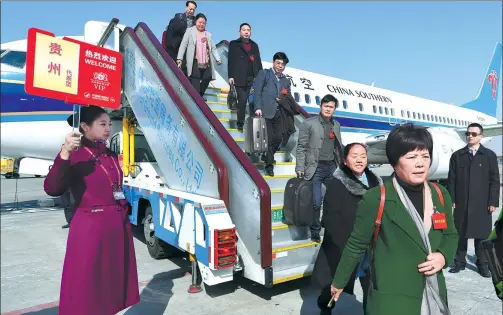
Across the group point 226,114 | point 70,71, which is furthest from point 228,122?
point 70,71

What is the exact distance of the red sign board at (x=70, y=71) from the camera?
3.72m

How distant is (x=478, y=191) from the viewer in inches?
201

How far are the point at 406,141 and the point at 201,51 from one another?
5.05 metres

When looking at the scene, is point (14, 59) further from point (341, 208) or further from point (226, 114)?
point (341, 208)

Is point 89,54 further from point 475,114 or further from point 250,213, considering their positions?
point 475,114

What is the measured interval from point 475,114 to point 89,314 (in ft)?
94.0

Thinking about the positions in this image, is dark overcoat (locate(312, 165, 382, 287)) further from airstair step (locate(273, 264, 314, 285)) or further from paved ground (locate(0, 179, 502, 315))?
paved ground (locate(0, 179, 502, 315))

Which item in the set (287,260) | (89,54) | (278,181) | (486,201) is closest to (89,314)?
(287,260)

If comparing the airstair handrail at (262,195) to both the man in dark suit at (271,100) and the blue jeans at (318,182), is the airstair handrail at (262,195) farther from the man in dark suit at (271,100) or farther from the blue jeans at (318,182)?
the man in dark suit at (271,100)

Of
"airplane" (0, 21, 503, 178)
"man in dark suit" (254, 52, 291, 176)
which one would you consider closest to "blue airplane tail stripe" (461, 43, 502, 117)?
"airplane" (0, 21, 503, 178)

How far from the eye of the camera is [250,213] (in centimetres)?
371

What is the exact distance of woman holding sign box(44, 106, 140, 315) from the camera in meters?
2.34

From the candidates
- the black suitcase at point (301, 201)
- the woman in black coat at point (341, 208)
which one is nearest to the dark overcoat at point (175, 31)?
the black suitcase at point (301, 201)

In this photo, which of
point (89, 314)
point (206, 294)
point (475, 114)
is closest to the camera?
point (89, 314)
